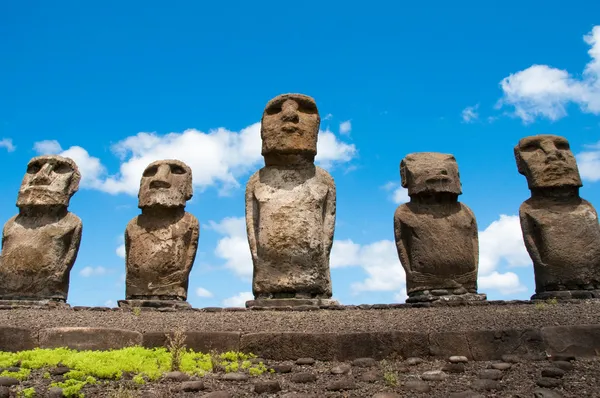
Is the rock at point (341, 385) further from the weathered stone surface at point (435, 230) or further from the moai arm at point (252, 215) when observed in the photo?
the weathered stone surface at point (435, 230)

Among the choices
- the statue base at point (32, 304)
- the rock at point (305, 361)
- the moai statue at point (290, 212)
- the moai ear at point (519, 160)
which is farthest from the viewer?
the moai ear at point (519, 160)

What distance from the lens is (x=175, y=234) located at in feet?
39.2

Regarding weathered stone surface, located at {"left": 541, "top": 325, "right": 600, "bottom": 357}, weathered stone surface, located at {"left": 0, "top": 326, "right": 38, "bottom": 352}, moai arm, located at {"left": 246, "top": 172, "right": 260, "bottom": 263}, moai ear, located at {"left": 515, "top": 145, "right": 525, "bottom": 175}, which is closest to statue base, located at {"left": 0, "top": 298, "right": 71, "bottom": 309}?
weathered stone surface, located at {"left": 0, "top": 326, "right": 38, "bottom": 352}

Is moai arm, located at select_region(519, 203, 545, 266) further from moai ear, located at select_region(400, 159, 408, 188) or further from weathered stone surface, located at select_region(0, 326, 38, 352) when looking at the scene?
weathered stone surface, located at select_region(0, 326, 38, 352)

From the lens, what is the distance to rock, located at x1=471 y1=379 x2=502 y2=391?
596 centimetres

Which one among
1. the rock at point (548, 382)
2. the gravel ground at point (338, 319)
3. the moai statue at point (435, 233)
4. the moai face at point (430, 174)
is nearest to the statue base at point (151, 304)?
the gravel ground at point (338, 319)

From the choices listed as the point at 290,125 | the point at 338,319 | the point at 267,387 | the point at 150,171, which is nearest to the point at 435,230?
the point at 290,125

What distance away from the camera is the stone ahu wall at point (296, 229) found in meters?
10.9

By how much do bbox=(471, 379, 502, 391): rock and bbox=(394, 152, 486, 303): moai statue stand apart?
4864mm

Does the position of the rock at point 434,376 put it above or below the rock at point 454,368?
below

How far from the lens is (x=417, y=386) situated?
19.7ft

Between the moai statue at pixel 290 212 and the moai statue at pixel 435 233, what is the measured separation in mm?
1531

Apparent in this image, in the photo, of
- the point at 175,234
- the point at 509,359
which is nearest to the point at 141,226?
the point at 175,234

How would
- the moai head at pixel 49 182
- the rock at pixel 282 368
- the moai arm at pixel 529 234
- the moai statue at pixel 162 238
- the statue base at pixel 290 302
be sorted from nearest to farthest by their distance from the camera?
the rock at pixel 282 368, the statue base at pixel 290 302, the moai statue at pixel 162 238, the moai arm at pixel 529 234, the moai head at pixel 49 182
